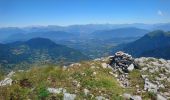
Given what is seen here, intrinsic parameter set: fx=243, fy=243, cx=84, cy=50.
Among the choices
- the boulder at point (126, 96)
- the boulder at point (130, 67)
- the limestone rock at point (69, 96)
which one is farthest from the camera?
the boulder at point (130, 67)

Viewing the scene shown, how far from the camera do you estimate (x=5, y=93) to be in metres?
14.2

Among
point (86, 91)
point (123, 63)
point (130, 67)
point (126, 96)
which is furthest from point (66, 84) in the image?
point (123, 63)

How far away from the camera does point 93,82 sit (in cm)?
1683

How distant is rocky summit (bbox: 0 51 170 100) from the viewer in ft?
48.0

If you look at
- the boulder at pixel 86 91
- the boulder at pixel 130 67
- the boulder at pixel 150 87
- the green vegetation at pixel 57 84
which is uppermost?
the green vegetation at pixel 57 84

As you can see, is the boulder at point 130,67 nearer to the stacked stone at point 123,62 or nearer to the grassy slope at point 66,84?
the stacked stone at point 123,62

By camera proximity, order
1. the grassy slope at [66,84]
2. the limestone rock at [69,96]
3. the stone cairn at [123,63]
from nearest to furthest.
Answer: the limestone rock at [69,96], the grassy slope at [66,84], the stone cairn at [123,63]

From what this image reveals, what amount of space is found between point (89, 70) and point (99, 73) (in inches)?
34.1

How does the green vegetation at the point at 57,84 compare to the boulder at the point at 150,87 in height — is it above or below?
above

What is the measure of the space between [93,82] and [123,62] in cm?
705

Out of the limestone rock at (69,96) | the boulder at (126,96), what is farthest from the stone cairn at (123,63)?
the limestone rock at (69,96)

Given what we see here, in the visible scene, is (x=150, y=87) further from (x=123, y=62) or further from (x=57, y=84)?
(x=57, y=84)

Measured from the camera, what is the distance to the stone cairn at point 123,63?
22380mm

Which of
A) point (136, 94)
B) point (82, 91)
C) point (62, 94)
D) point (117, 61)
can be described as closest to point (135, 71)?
point (117, 61)
